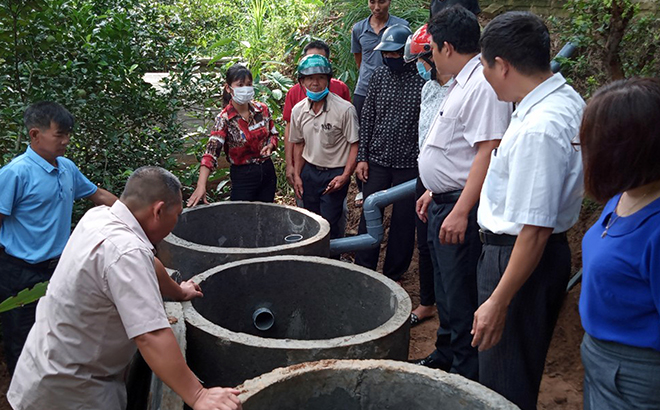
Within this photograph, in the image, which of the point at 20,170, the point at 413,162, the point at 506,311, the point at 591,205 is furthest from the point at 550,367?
the point at 20,170

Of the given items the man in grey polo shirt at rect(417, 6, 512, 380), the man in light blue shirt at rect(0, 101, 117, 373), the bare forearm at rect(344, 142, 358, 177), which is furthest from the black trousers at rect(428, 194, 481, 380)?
the man in light blue shirt at rect(0, 101, 117, 373)

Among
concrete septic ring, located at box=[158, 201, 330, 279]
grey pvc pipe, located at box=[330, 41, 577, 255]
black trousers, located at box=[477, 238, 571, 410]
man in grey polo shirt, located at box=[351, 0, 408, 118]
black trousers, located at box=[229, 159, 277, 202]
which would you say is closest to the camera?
black trousers, located at box=[477, 238, 571, 410]

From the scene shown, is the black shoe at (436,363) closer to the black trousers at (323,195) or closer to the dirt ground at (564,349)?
the dirt ground at (564,349)

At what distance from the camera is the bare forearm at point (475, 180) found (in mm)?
2938

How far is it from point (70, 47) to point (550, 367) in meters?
4.47

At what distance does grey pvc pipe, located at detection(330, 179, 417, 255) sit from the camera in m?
4.73

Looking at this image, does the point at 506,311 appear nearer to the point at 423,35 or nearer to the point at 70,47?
the point at 423,35

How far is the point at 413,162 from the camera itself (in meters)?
4.81

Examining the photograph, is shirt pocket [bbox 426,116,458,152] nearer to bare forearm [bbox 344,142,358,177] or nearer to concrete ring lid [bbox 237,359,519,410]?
concrete ring lid [bbox 237,359,519,410]

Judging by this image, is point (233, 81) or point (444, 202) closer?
point (444, 202)

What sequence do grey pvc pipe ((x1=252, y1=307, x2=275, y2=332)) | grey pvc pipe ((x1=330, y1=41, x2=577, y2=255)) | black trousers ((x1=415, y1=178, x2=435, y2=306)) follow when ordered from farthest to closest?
grey pvc pipe ((x1=330, y1=41, x2=577, y2=255))
black trousers ((x1=415, y1=178, x2=435, y2=306))
grey pvc pipe ((x1=252, y1=307, x2=275, y2=332))

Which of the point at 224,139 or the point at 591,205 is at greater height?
the point at 224,139

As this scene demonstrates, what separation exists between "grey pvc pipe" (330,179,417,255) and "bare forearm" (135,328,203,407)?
2.90 m

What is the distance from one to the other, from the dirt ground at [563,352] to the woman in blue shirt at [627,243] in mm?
2306
